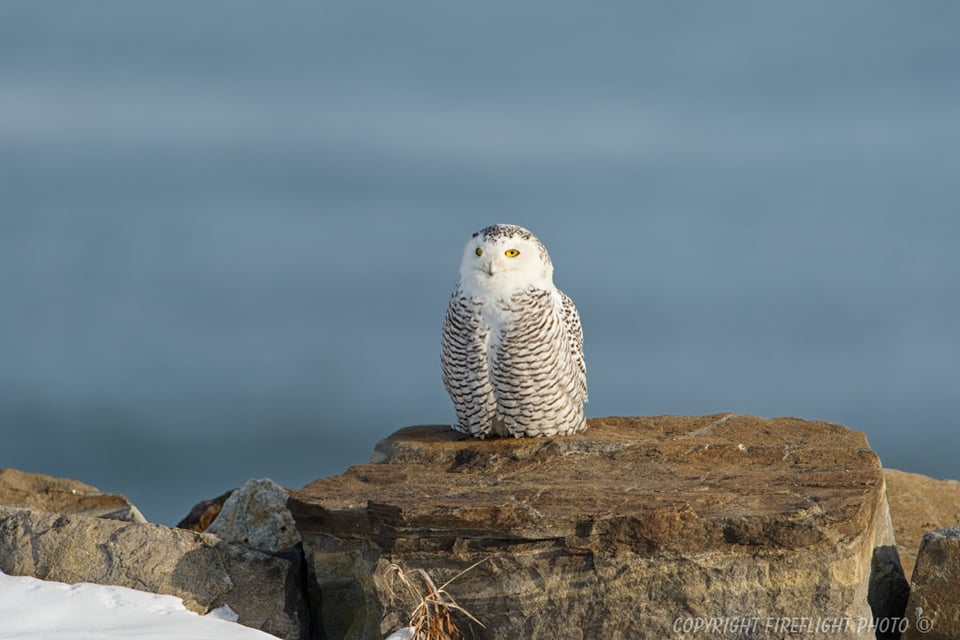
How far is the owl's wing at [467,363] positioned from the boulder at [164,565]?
1385 millimetres

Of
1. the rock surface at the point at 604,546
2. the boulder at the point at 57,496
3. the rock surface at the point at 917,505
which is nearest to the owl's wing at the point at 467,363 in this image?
the rock surface at the point at 604,546

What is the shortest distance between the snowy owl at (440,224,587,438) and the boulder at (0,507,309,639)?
147 cm

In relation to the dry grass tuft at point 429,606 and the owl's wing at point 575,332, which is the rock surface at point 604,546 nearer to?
the dry grass tuft at point 429,606

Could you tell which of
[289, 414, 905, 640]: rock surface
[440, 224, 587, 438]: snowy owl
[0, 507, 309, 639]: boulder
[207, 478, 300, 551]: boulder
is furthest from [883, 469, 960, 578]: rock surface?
[0, 507, 309, 639]: boulder

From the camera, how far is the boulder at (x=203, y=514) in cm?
936

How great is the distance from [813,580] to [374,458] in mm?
2859

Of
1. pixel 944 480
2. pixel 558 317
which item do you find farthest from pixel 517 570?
pixel 944 480

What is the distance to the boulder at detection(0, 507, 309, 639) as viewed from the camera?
6598mm

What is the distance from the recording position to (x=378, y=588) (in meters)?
6.33

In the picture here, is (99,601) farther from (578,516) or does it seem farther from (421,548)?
(578,516)

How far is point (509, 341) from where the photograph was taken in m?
7.13

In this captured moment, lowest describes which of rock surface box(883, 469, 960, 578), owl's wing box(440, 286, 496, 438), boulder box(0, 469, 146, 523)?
rock surface box(883, 469, 960, 578)

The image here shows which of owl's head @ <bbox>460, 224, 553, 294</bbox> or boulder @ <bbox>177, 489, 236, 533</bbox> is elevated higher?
owl's head @ <bbox>460, 224, 553, 294</bbox>

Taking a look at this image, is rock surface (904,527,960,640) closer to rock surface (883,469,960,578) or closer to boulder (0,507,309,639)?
rock surface (883,469,960,578)
